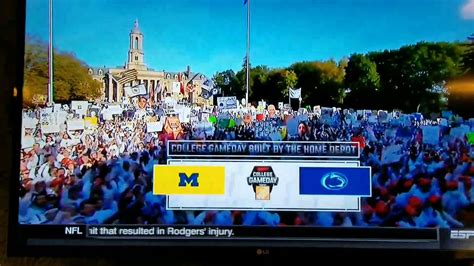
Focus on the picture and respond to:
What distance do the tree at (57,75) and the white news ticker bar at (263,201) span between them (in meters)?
0.29

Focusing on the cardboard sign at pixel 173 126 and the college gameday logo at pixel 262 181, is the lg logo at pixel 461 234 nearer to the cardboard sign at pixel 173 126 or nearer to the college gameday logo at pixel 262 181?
the college gameday logo at pixel 262 181

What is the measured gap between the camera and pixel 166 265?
144cm

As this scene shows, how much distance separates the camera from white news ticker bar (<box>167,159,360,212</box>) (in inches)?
53.9

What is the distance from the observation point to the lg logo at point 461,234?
1.36 m

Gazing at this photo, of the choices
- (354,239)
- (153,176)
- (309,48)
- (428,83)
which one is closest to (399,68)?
(428,83)

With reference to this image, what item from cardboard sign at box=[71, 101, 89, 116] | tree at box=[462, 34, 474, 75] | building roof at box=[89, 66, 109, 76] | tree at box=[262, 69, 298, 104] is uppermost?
tree at box=[462, 34, 474, 75]

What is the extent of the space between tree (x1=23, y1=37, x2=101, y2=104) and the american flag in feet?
0.18

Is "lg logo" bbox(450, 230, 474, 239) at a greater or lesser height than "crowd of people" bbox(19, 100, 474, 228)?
lesser

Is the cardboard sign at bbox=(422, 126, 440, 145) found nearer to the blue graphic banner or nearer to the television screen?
the television screen

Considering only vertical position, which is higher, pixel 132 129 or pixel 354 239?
pixel 132 129

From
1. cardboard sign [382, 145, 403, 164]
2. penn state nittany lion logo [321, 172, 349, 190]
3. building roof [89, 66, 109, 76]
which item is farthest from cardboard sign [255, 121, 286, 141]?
building roof [89, 66, 109, 76]

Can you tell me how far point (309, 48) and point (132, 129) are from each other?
480 millimetres

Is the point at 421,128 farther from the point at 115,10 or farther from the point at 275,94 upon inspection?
the point at 115,10

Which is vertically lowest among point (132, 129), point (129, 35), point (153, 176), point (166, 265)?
point (166, 265)
